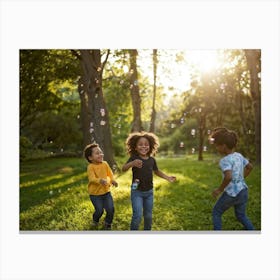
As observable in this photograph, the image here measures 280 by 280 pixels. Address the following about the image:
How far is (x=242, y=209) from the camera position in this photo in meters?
4.35

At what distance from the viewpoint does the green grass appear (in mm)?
4793

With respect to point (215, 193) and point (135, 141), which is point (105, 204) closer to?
point (135, 141)

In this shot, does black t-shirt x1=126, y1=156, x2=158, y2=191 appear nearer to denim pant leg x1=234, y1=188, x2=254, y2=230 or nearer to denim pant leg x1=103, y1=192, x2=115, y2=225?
denim pant leg x1=103, y1=192, x2=115, y2=225

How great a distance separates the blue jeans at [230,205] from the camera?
168 inches

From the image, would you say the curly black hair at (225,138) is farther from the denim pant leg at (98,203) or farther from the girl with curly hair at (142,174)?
the denim pant leg at (98,203)

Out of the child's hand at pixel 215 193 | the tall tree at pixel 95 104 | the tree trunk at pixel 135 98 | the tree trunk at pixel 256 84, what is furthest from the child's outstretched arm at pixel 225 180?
the tree trunk at pixel 135 98

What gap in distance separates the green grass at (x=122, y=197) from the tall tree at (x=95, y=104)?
1.10 ft

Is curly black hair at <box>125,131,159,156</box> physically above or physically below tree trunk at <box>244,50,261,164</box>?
below

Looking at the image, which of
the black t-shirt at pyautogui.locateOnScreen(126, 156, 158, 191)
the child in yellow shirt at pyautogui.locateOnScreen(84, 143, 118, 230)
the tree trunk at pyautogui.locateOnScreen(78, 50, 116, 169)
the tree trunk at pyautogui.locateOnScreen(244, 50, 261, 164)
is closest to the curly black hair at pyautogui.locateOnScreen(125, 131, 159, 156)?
the black t-shirt at pyautogui.locateOnScreen(126, 156, 158, 191)

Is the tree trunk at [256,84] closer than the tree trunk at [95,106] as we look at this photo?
No

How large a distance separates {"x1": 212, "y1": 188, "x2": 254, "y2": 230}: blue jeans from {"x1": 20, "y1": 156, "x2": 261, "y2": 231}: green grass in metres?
0.28

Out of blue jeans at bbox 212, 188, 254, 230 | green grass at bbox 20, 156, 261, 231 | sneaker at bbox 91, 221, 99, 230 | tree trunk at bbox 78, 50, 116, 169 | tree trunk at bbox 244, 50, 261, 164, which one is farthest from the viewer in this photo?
tree trunk at bbox 244, 50, 261, 164

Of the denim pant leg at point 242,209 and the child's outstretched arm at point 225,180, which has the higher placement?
the child's outstretched arm at point 225,180
